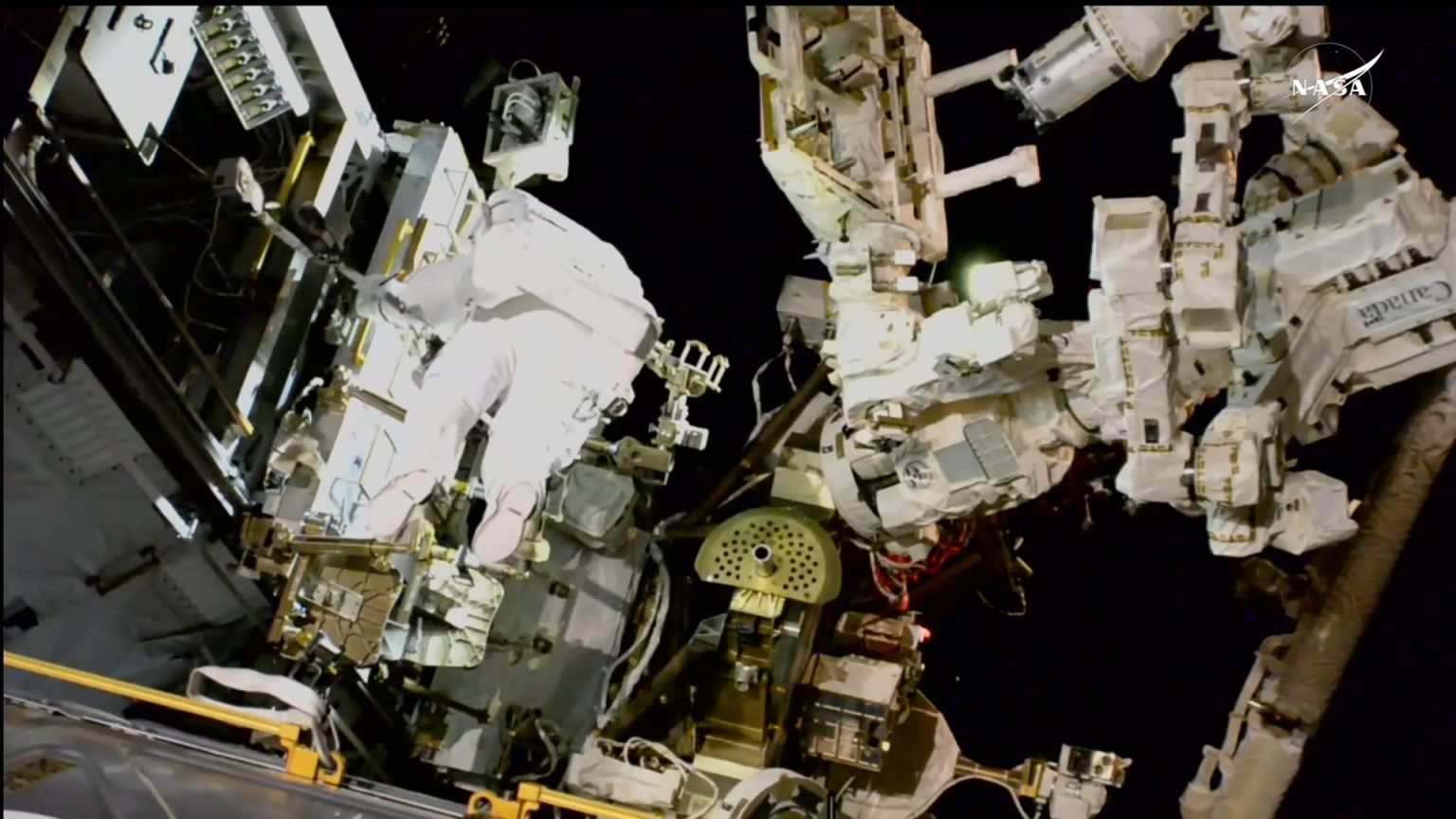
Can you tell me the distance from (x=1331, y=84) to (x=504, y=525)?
2.58 m

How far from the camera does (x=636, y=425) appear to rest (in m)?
5.86

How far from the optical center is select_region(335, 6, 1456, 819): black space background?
469 centimetres

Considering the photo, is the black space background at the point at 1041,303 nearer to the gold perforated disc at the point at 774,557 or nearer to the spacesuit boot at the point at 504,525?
the gold perforated disc at the point at 774,557

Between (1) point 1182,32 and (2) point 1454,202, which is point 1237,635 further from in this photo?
(1) point 1182,32

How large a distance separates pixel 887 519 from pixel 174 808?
7.64 feet

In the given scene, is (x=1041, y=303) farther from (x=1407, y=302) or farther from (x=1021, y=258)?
(x=1407, y=302)

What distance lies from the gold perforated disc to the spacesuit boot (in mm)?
1312

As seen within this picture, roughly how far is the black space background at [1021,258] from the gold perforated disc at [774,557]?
0.93 metres

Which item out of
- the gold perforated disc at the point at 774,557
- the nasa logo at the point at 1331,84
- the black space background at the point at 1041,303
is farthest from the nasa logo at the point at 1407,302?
the gold perforated disc at the point at 774,557

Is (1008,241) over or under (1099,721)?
over

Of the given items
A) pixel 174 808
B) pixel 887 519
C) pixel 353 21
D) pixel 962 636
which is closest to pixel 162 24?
pixel 353 21

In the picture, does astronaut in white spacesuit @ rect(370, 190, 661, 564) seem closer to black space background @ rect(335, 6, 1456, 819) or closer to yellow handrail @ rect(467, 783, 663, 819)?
yellow handrail @ rect(467, 783, 663, 819)

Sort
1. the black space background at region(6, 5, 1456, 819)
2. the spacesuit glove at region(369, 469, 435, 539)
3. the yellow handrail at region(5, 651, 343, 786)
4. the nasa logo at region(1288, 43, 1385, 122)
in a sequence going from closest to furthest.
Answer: the spacesuit glove at region(369, 469, 435, 539), the yellow handrail at region(5, 651, 343, 786), the nasa logo at region(1288, 43, 1385, 122), the black space background at region(6, 5, 1456, 819)

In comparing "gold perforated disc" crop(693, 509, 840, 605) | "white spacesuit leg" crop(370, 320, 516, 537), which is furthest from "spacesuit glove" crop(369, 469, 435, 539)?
"gold perforated disc" crop(693, 509, 840, 605)
